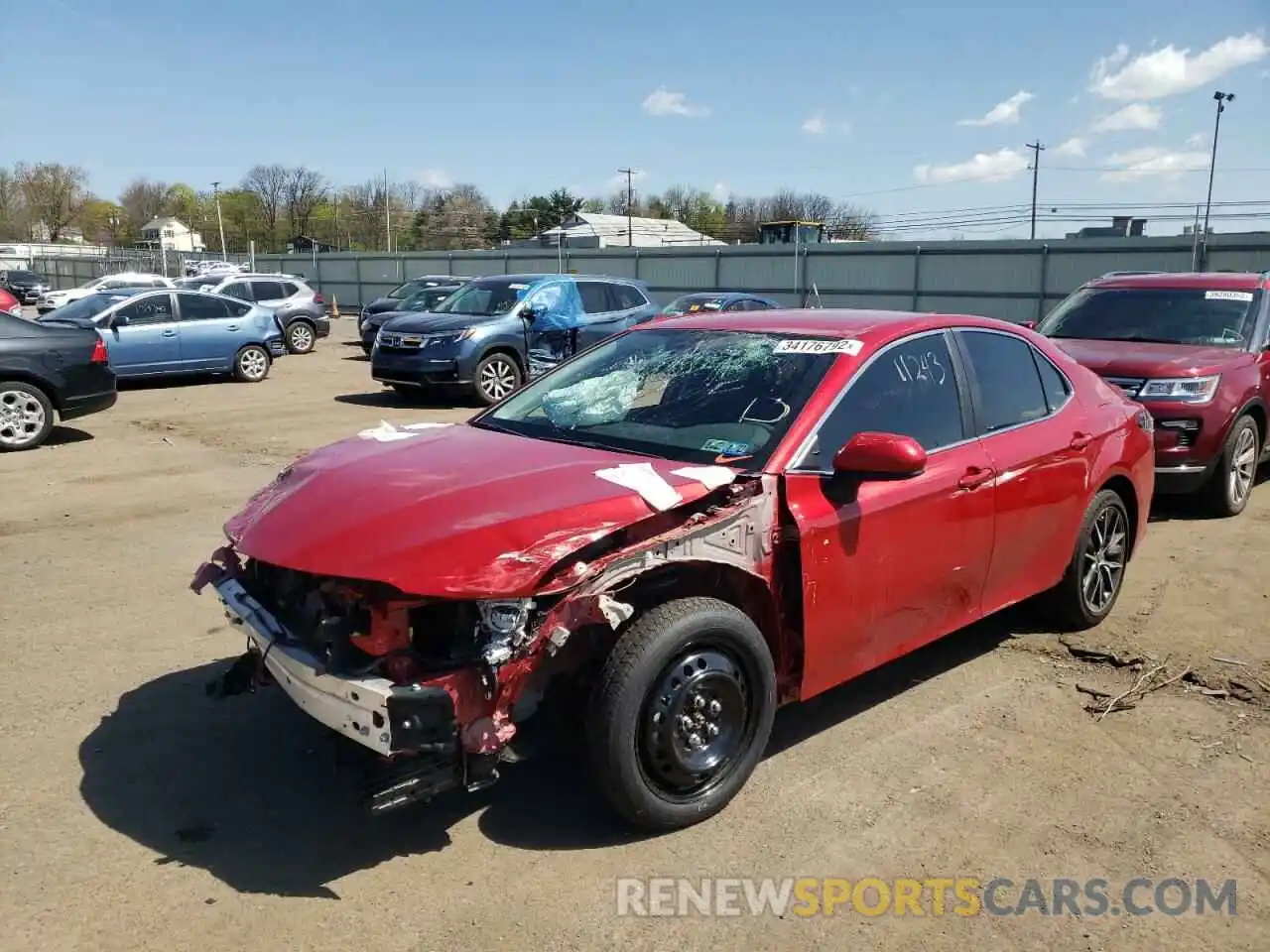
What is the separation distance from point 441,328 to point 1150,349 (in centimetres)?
905

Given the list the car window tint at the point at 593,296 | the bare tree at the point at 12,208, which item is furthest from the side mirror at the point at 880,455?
the bare tree at the point at 12,208

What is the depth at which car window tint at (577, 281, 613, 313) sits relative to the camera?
49.1 feet

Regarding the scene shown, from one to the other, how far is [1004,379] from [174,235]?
104 meters

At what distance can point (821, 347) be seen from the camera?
13.8 ft

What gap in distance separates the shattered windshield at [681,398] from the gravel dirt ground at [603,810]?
1286 millimetres

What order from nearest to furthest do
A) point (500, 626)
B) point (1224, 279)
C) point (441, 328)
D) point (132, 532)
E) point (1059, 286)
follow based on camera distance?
point (500, 626) → point (132, 532) → point (1224, 279) → point (441, 328) → point (1059, 286)

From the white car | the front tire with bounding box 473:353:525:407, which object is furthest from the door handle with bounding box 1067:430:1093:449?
the white car

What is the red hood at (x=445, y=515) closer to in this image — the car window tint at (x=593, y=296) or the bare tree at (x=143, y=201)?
the car window tint at (x=593, y=296)

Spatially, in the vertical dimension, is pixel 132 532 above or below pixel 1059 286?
below

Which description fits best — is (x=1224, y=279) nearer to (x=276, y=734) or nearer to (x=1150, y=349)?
(x=1150, y=349)

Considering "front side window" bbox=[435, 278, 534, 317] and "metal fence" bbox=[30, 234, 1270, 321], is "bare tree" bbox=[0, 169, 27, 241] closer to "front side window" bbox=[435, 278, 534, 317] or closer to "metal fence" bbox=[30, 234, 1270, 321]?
"metal fence" bbox=[30, 234, 1270, 321]

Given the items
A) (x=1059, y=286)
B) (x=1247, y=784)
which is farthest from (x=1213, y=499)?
(x=1059, y=286)

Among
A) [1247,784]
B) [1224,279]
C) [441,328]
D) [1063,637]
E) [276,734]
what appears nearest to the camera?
[1247,784]

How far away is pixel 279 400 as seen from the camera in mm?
14719
